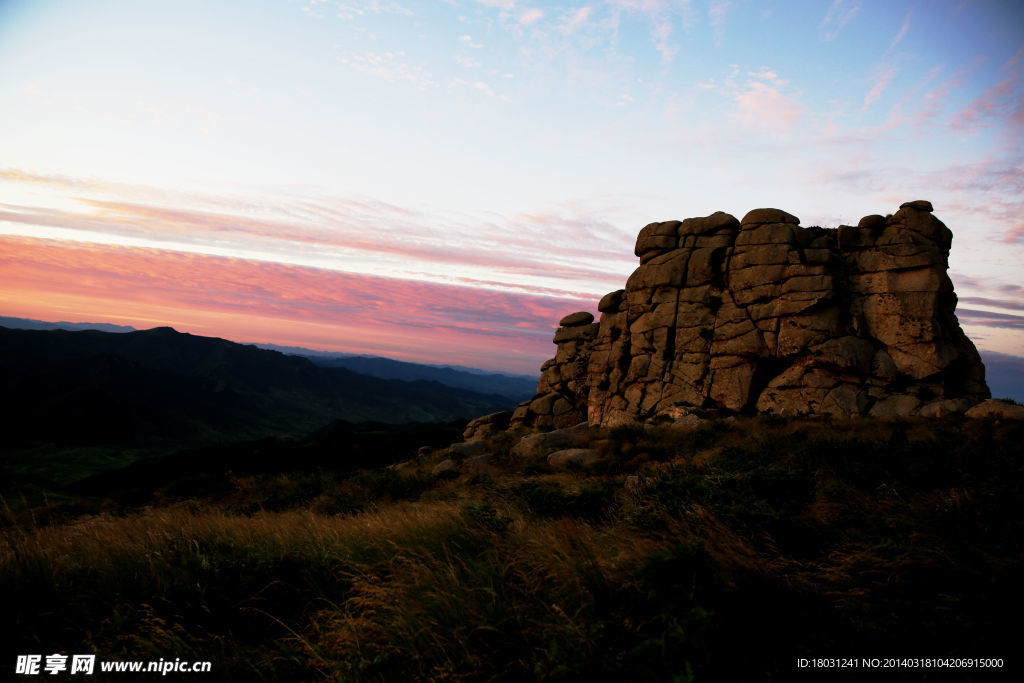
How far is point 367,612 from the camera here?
4852 millimetres

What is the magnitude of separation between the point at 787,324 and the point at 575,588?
93.8 feet

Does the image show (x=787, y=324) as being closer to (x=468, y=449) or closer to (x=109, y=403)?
(x=468, y=449)

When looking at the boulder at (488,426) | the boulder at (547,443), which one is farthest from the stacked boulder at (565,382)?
the boulder at (547,443)

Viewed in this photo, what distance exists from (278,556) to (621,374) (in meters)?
30.7

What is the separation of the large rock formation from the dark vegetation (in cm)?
2074

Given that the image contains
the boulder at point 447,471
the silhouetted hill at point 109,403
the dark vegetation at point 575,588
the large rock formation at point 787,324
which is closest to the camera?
the dark vegetation at point 575,588

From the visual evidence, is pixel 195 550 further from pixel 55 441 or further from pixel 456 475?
pixel 55 441

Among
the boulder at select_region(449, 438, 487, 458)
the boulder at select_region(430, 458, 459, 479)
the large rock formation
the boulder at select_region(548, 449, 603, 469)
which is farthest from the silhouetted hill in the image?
the large rock formation

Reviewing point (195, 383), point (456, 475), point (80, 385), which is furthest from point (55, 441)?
point (456, 475)

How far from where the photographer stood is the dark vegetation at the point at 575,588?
3.70 metres

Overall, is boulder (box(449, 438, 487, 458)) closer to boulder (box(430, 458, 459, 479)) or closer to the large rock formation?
boulder (box(430, 458, 459, 479))

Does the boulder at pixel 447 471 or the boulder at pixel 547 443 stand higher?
the boulder at pixel 547 443

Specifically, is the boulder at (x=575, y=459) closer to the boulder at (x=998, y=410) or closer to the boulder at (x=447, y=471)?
the boulder at (x=447, y=471)

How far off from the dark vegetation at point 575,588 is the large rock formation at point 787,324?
68.1ft
